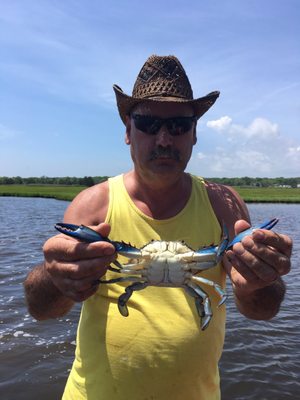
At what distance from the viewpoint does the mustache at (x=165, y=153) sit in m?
3.74

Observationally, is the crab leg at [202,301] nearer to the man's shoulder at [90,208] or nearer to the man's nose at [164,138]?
the man's shoulder at [90,208]

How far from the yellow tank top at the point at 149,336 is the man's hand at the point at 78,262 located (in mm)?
713

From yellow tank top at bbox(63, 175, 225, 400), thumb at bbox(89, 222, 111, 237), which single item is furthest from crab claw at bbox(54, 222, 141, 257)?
yellow tank top at bbox(63, 175, 225, 400)

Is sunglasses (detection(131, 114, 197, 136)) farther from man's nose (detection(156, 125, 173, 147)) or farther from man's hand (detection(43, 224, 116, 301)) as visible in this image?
man's hand (detection(43, 224, 116, 301))

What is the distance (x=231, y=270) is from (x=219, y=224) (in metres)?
0.51

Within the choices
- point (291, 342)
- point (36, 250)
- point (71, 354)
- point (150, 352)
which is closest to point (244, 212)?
point (150, 352)

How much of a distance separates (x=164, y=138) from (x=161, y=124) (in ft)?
0.55

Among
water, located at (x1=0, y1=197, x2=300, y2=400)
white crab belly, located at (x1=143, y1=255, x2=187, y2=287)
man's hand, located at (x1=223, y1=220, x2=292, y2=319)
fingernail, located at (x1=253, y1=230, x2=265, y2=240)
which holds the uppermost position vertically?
fingernail, located at (x1=253, y1=230, x2=265, y2=240)

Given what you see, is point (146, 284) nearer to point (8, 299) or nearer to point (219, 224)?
point (219, 224)

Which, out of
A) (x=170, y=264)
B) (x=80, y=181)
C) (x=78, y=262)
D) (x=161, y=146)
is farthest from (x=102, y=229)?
(x=80, y=181)

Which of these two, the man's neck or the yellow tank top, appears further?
the man's neck

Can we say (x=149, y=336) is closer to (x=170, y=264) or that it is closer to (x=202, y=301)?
(x=202, y=301)

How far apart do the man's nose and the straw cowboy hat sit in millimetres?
276

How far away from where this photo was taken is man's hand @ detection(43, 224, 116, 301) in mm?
2779
